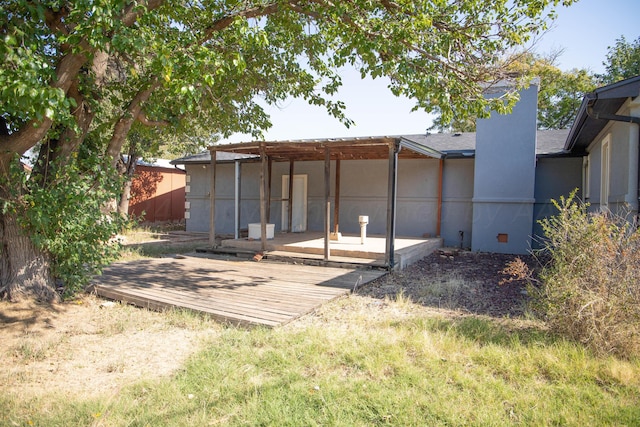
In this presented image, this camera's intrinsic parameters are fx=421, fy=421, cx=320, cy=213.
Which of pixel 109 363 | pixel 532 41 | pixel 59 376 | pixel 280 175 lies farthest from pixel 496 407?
pixel 280 175

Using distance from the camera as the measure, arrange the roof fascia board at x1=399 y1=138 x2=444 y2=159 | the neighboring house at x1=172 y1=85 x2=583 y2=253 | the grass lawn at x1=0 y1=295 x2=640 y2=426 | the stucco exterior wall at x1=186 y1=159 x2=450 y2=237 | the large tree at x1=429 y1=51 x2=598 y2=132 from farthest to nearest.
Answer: the large tree at x1=429 y1=51 x2=598 y2=132 → the stucco exterior wall at x1=186 y1=159 x2=450 y2=237 → the neighboring house at x1=172 y1=85 x2=583 y2=253 → the roof fascia board at x1=399 y1=138 x2=444 y2=159 → the grass lawn at x1=0 y1=295 x2=640 y2=426

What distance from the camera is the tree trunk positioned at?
16.4 ft

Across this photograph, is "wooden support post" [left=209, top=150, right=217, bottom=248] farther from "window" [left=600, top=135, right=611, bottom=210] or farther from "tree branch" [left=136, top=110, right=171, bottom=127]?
"window" [left=600, top=135, right=611, bottom=210]

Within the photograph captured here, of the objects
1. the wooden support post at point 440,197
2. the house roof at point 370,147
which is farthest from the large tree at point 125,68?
the wooden support post at point 440,197

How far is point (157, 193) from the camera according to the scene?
18250mm

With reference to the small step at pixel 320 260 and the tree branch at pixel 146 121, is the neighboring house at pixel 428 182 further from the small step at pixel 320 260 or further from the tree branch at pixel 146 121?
the tree branch at pixel 146 121

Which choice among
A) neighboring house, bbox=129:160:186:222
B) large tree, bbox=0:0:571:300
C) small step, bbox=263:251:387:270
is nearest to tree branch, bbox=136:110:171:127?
large tree, bbox=0:0:571:300

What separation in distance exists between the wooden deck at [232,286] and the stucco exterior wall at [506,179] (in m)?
4.33

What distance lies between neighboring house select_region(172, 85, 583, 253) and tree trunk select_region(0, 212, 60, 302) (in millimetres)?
4299

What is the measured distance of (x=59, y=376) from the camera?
11.4ft

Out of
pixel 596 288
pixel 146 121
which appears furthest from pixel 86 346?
pixel 596 288

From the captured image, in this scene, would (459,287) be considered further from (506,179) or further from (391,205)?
(506,179)

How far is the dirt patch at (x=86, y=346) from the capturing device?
11.1 ft

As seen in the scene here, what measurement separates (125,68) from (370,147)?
4752 millimetres
